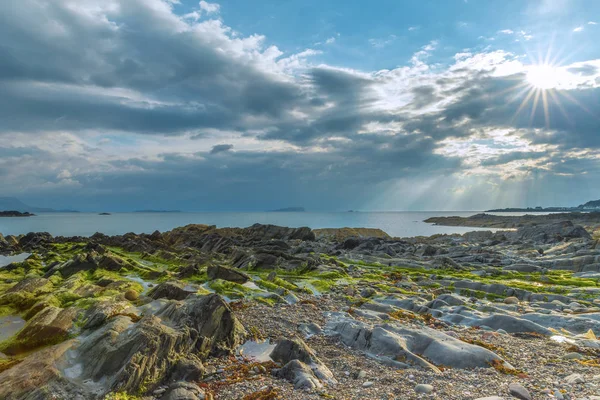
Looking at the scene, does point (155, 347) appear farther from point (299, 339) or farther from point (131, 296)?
point (131, 296)

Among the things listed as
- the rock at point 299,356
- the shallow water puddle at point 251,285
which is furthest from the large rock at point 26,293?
the rock at point 299,356

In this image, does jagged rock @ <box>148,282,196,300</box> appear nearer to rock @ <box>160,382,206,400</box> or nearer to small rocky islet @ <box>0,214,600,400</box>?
small rocky islet @ <box>0,214,600,400</box>

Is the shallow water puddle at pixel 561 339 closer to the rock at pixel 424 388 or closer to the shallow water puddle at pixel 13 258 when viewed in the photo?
the rock at pixel 424 388

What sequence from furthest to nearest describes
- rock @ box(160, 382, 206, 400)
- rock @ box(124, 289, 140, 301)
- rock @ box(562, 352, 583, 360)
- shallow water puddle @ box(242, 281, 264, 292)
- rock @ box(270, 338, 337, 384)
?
shallow water puddle @ box(242, 281, 264, 292), rock @ box(124, 289, 140, 301), rock @ box(562, 352, 583, 360), rock @ box(270, 338, 337, 384), rock @ box(160, 382, 206, 400)

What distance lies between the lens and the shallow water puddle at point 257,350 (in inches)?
473

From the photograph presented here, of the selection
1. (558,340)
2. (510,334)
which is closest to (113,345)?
(510,334)

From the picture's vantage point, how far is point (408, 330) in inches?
547

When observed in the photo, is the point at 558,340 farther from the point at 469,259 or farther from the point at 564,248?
the point at 564,248

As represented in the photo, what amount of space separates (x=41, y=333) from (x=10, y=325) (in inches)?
200

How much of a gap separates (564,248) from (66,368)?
1959 inches

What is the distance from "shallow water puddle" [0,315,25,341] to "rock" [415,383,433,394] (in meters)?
16.7

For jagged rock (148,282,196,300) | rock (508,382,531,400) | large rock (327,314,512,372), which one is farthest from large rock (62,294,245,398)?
rock (508,382,531,400)

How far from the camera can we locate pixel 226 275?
2595 cm

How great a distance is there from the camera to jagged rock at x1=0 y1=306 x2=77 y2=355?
12.9 m
